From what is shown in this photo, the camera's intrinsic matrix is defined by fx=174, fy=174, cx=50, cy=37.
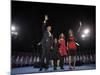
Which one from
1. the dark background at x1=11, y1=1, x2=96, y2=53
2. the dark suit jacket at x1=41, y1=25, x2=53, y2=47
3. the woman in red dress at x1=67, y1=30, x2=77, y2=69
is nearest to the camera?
the dark background at x1=11, y1=1, x2=96, y2=53

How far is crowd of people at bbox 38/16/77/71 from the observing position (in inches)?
100

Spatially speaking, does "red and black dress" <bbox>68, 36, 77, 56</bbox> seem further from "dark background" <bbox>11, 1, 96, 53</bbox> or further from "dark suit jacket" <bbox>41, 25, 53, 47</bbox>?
"dark suit jacket" <bbox>41, 25, 53, 47</bbox>

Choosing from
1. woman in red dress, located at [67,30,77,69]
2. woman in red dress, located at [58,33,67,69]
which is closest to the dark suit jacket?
woman in red dress, located at [58,33,67,69]

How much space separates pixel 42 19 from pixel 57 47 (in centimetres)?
47

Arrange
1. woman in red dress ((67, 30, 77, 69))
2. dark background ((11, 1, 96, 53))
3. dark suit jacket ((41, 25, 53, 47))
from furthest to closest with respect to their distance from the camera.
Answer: woman in red dress ((67, 30, 77, 69)) < dark suit jacket ((41, 25, 53, 47)) < dark background ((11, 1, 96, 53))

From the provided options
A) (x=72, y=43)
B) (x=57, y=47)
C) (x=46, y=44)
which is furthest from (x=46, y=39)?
(x=72, y=43)

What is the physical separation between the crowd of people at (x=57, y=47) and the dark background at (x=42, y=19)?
0.06m

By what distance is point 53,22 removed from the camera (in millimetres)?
2590

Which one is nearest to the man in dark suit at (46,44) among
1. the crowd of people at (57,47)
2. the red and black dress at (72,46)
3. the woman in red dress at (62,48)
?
the crowd of people at (57,47)

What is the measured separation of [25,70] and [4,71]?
290mm

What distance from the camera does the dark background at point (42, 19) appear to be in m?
2.44

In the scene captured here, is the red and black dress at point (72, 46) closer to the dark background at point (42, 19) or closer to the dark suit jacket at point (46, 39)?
the dark background at point (42, 19)

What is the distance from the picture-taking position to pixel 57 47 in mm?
2600

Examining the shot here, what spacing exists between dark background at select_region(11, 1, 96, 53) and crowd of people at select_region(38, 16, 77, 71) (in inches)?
2.5
